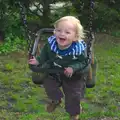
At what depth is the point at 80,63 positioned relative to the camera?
3422mm

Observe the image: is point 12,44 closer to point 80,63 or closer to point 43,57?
point 43,57

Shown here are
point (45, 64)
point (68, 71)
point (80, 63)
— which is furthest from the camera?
point (45, 64)

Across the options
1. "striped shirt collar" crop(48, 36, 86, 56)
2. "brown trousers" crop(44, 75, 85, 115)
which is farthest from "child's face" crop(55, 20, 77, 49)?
"brown trousers" crop(44, 75, 85, 115)

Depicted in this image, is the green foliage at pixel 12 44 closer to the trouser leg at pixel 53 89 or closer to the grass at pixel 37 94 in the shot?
the grass at pixel 37 94

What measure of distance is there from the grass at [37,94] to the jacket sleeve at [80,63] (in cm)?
128

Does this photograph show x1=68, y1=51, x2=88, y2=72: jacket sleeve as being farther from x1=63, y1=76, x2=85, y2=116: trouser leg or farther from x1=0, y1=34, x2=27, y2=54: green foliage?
x1=0, y1=34, x2=27, y2=54: green foliage

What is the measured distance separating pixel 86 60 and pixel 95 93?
7.22 ft

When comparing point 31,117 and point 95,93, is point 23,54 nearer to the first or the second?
point 95,93

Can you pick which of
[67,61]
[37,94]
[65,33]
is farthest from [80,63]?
[37,94]

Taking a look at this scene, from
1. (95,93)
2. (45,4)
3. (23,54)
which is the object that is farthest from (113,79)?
(45,4)

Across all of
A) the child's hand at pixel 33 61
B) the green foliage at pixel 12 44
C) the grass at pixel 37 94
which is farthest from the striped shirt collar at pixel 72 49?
the green foliage at pixel 12 44

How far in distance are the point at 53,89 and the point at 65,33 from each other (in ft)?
1.84

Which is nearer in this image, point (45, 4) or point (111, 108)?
point (111, 108)

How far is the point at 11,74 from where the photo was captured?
6246 millimetres
